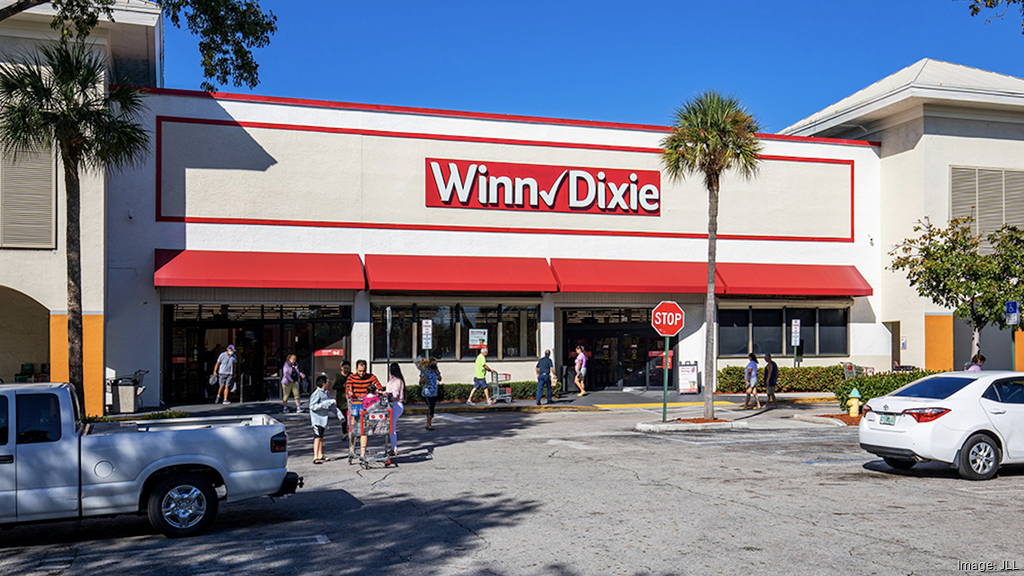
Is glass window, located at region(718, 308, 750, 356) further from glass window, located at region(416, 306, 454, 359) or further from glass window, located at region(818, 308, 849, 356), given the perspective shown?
glass window, located at region(416, 306, 454, 359)

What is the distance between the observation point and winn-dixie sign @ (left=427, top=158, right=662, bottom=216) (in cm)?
2834

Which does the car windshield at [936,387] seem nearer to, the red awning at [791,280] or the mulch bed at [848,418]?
the mulch bed at [848,418]

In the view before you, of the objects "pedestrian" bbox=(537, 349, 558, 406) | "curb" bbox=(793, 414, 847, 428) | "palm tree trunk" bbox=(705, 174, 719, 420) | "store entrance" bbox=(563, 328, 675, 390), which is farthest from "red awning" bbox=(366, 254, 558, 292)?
"curb" bbox=(793, 414, 847, 428)

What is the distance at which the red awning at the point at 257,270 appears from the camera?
24.8 metres

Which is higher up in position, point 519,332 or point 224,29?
point 224,29

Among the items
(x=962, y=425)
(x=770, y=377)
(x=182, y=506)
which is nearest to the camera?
(x=182, y=506)

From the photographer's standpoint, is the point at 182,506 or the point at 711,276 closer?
the point at 182,506

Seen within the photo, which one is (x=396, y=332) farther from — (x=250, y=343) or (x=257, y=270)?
(x=257, y=270)

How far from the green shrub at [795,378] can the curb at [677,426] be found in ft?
31.4

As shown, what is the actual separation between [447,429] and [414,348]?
7683 millimetres

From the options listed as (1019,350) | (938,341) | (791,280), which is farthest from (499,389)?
(1019,350)

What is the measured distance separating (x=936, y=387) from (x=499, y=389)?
15758 millimetres

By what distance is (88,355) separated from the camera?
2252 centimetres

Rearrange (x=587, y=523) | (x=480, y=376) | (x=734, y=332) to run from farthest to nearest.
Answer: (x=734, y=332) → (x=480, y=376) → (x=587, y=523)
